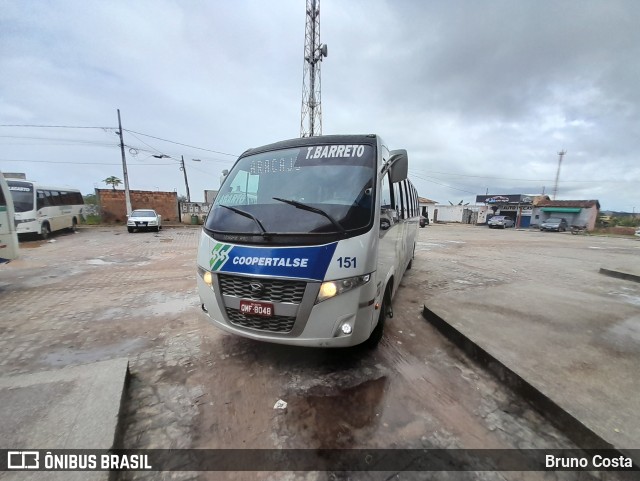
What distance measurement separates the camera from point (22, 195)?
11617 millimetres

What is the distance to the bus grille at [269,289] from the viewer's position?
254cm

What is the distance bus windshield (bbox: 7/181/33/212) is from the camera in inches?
448

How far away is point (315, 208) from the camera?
8.91 ft

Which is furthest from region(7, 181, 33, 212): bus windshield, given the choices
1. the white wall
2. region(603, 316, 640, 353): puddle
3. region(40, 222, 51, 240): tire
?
the white wall

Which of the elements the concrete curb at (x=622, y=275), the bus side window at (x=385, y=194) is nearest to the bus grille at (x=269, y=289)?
the bus side window at (x=385, y=194)

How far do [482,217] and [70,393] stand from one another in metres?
48.3

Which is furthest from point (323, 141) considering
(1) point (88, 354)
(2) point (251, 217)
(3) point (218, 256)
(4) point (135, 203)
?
(4) point (135, 203)

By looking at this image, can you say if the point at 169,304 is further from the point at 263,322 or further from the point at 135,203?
the point at 135,203

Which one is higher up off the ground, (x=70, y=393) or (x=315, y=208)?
(x=315, y=208)

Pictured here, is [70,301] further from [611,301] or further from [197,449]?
[611,301]

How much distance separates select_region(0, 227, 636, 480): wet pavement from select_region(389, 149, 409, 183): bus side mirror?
84.6 inches

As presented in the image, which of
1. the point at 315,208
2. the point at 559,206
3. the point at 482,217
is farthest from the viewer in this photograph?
the point at 482,217

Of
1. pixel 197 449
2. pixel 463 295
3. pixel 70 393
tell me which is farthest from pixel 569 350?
pixel 70 393

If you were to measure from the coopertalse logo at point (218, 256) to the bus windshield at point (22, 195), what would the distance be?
14294mm
